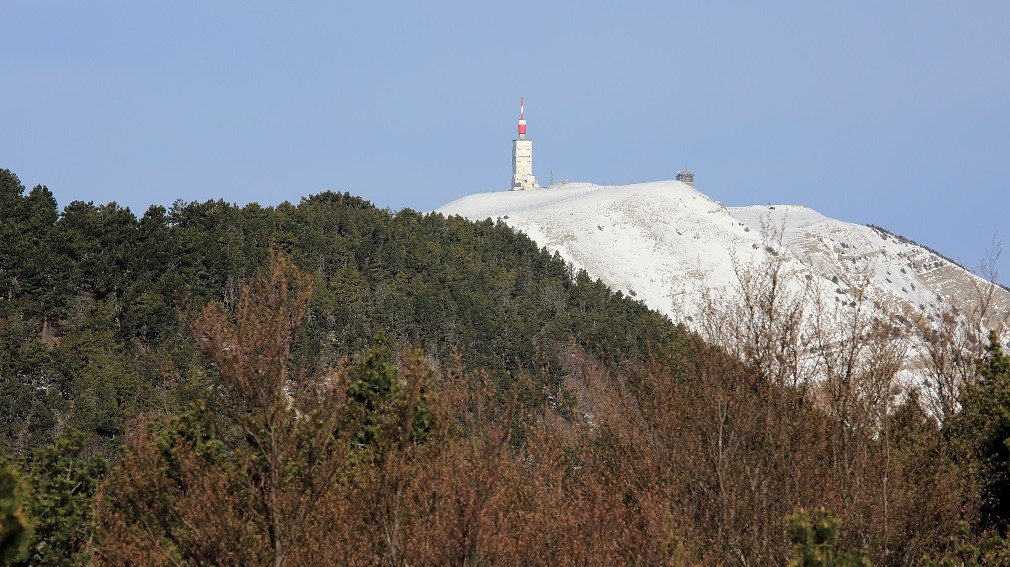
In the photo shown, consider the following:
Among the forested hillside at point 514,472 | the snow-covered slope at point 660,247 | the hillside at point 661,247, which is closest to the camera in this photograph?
the forested hillside at point 514,472

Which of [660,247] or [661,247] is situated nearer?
[660,247]

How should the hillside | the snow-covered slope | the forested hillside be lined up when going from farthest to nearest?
1. the snow-covered slope
2. the hillside
3. the forested hillside

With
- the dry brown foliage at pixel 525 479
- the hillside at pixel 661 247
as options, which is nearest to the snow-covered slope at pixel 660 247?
the hillside at pixel 661 247

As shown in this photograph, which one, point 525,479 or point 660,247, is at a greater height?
point 660,247

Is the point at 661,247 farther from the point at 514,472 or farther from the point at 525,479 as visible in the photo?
the point at 514,472

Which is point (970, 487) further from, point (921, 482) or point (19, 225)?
point (19, 225)

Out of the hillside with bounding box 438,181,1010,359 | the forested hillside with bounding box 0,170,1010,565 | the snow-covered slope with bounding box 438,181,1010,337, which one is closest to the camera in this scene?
the forested hillside with bounding box 0,170,1010,565

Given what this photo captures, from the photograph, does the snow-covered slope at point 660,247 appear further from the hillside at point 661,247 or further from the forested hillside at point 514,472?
the forested hillside at point 514,472

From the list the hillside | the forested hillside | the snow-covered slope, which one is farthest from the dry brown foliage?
→ the snow-covered slope

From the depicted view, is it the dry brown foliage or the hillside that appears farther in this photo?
the hillside

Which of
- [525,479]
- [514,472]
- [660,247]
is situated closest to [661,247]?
[660,247]

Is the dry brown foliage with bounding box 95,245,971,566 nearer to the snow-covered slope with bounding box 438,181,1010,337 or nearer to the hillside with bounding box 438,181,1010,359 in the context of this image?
the hillside with bounding box 438,181,1010,359

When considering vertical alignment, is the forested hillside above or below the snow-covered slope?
below

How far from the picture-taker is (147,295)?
75.4 m
